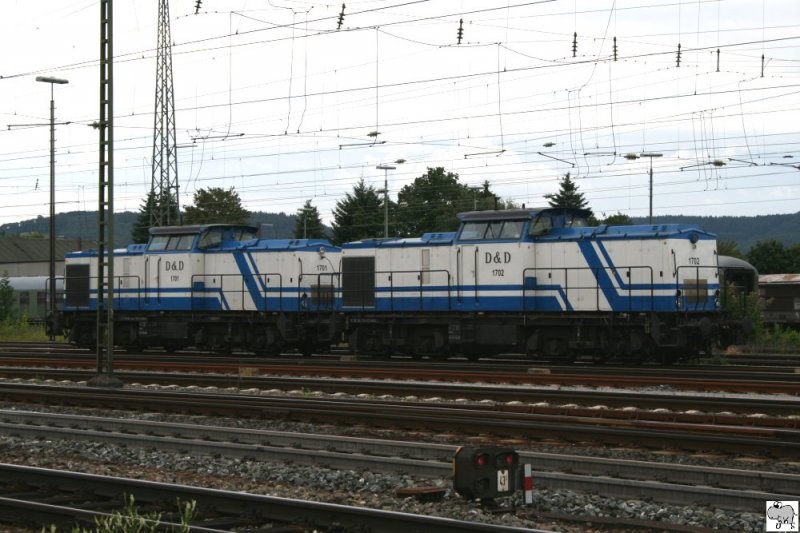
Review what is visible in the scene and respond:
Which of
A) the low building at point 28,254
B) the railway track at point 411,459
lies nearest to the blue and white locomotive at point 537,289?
the railway track at point 411,459

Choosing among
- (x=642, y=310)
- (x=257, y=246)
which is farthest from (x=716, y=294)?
(x=257, y=246)

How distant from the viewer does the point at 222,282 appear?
30.1 meters

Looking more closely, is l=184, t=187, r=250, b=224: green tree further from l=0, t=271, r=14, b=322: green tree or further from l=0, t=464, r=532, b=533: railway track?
l=0, t=464, r=532, b=533: railway track

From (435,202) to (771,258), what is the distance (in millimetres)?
38296

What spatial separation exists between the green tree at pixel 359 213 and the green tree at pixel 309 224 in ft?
10.4

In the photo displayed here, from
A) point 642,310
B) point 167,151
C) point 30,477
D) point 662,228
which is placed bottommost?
point 30,477

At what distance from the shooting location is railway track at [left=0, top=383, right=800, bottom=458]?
11.6 metres

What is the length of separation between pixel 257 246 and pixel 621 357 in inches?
464

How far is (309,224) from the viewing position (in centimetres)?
6906

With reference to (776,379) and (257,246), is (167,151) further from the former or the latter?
(776,379)

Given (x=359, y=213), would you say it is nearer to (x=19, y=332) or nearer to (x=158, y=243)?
Answer: (x=19, y=332)

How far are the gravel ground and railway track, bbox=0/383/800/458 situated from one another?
1.01 feet

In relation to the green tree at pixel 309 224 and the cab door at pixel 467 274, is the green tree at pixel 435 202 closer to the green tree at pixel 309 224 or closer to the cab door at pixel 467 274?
the green tree at pixel 309 224

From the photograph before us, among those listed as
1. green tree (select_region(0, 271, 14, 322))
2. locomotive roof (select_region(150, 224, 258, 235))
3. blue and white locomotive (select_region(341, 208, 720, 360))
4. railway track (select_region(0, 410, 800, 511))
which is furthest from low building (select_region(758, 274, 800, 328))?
green tree (select_region(0, 271, 14, 322))
